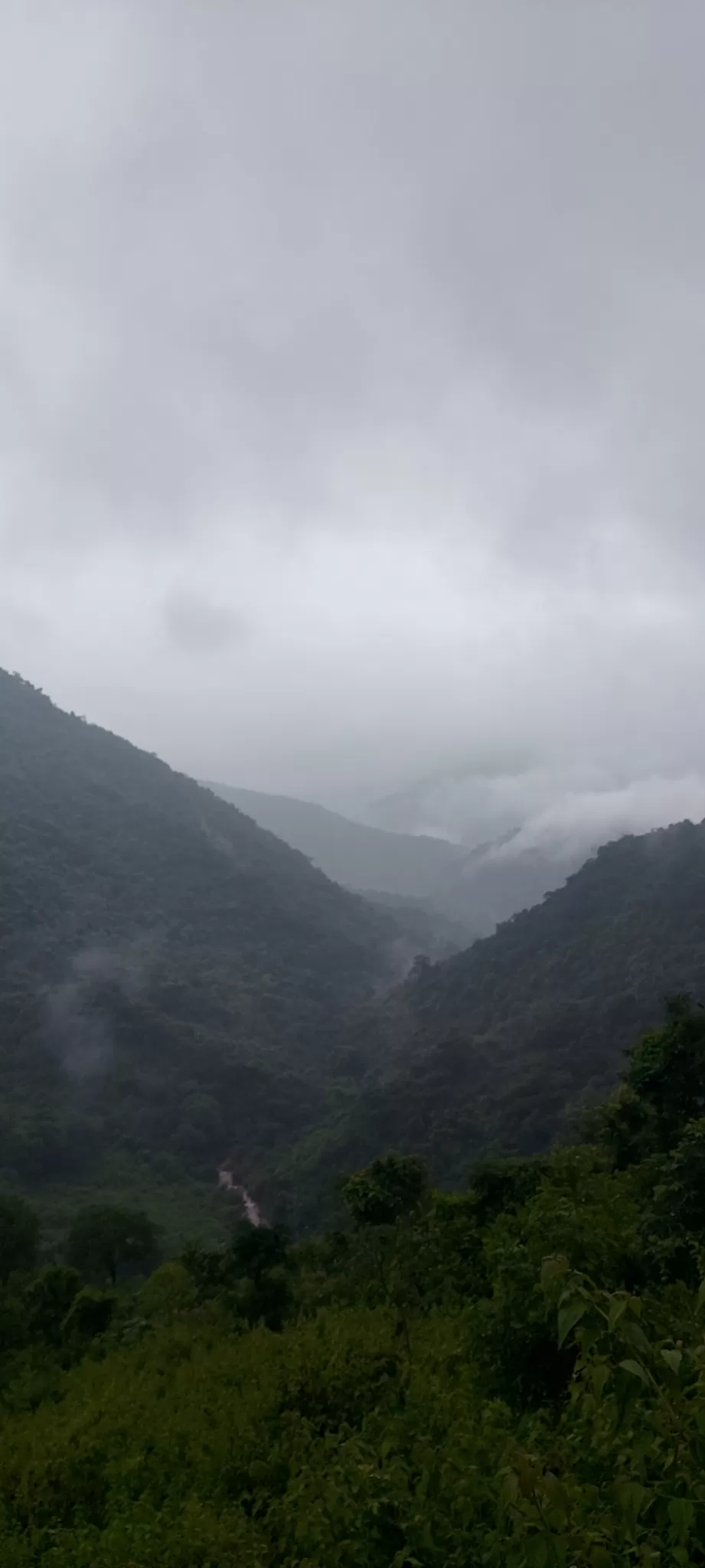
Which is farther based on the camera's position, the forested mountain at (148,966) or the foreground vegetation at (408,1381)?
the forested mountain at (148,966)

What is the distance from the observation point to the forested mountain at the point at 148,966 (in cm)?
6000

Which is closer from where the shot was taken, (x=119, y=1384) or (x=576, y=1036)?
(x=119, y=1384)

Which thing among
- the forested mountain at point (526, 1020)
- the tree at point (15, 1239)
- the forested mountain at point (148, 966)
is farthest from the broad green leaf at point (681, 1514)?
the forested mountain at point (148, 966)

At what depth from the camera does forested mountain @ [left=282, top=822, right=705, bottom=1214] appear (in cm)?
5172

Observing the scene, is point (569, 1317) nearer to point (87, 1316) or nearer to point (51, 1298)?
point (87, 1316)

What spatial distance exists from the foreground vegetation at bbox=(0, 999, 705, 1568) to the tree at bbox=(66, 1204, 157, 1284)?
9.45m

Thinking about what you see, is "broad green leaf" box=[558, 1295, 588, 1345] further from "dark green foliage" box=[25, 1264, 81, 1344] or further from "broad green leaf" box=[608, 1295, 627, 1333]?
"dark green foliage" box=[25, 1264, 81, 1344]

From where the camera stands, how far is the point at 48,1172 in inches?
2077

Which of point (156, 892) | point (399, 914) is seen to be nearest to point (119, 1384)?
point (156, 892)

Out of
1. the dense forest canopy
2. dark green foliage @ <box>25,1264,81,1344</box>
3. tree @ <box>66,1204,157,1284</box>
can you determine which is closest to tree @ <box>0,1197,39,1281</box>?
tree @ <box>66,1204,157,1284</box>

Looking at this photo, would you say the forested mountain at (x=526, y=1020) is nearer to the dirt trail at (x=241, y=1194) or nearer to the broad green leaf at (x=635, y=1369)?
the dirt trail at (x=241, y=1194)

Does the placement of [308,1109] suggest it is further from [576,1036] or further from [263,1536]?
[263,1536]

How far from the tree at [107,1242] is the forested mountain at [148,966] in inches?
851

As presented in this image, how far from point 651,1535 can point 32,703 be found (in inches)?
5098
